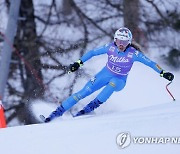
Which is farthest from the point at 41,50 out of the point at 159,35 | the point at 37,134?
the point at 37,134

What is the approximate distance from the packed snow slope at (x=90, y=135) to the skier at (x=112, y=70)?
105 centimetres

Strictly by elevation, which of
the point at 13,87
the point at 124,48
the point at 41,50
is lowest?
the point at 13,87

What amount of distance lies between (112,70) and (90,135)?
1.79m

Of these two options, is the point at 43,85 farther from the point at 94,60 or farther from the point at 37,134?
the point at 37,134

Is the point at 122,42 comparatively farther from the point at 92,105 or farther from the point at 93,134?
the point at 93,134

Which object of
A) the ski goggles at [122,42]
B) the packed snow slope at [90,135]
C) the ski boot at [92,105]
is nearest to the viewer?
the packed snow slope at [90,135]

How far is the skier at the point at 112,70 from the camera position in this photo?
17.1ft

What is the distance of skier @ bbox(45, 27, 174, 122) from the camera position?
5203mm

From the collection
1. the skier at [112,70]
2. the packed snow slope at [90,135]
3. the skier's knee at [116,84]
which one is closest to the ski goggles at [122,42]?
the skier at [112,70]

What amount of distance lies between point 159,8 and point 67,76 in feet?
7.35

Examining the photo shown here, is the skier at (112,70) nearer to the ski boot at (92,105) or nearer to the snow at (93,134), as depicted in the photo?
the ski boot at (92,105)

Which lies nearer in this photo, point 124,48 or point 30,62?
point 124,48

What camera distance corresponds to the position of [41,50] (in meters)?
10.6

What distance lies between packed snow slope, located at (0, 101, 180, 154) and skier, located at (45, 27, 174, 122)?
1049 mm
